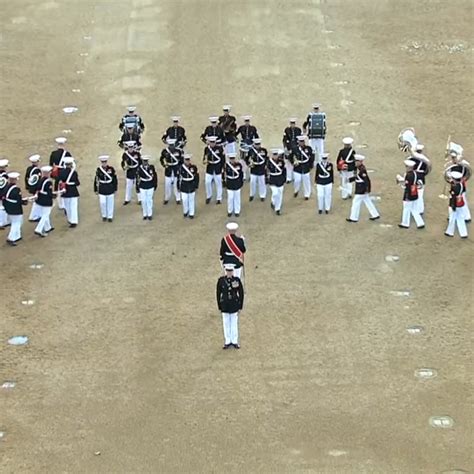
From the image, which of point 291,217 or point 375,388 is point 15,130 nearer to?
point 291,217

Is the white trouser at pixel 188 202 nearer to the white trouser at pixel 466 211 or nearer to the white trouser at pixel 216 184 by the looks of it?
the white trouser at pixel 216 184

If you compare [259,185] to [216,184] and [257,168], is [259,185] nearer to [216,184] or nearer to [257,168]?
[257,168]

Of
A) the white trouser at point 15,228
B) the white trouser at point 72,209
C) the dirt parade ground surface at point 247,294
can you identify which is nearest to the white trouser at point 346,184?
the dirt parade ground surface at point 247,294

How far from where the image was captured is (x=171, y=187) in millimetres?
21922

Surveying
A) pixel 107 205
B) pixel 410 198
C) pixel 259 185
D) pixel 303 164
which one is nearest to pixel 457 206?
pixel 410 198

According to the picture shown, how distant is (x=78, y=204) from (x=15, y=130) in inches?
192

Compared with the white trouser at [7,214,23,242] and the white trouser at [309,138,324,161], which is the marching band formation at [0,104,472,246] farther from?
the white trouser at [309,138,324,161]

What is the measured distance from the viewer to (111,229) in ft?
68.1

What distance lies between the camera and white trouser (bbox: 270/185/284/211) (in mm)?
21016

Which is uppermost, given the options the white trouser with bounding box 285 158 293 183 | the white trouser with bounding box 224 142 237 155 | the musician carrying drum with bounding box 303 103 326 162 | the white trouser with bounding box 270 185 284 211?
the musician carrying drum with bounding box 303 103 326 162

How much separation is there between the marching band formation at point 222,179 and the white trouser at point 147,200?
0.02 meters

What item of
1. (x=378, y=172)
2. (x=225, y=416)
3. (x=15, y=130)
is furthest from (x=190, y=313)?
(x=15, y=130)

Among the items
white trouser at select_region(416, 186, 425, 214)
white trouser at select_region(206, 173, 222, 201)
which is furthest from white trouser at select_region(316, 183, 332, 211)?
white trouser at select_region(206, 173, 222, 201)

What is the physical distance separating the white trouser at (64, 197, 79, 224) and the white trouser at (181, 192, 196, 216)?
88.9 inches
